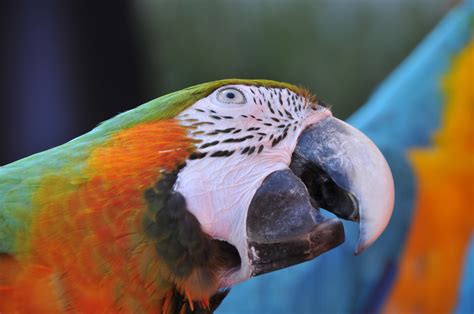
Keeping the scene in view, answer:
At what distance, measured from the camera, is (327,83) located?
4582 millimetres

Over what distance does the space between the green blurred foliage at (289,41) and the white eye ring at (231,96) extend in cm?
350

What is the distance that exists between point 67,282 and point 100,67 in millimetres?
1960

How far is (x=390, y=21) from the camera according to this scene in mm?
4426

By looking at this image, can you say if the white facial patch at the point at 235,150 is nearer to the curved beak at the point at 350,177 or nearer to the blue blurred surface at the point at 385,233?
the curved beak at the point at 350,177

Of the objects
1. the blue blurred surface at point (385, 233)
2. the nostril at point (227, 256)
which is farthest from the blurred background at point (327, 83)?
the nostril at point (227, 256)

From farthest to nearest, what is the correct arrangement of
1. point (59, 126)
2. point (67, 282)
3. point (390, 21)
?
point (390, 21)
point (59, 126)
point (67, 282)

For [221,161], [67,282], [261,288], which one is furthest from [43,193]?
[261,288]

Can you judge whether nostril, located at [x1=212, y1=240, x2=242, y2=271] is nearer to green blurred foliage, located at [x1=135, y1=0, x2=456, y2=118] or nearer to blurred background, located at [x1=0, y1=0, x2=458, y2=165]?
blurred background, located at [x1=0, y1=0, x2=458, y2=165]

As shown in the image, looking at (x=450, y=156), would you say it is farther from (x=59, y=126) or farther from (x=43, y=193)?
(x=59, y=126)

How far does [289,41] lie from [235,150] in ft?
12.4

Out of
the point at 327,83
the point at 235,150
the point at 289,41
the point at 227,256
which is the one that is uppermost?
the point at 235,150

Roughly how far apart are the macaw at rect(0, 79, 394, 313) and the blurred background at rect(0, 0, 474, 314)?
60cm

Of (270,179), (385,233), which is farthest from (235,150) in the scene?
(385,233)

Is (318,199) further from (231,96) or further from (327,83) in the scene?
(327,83)
